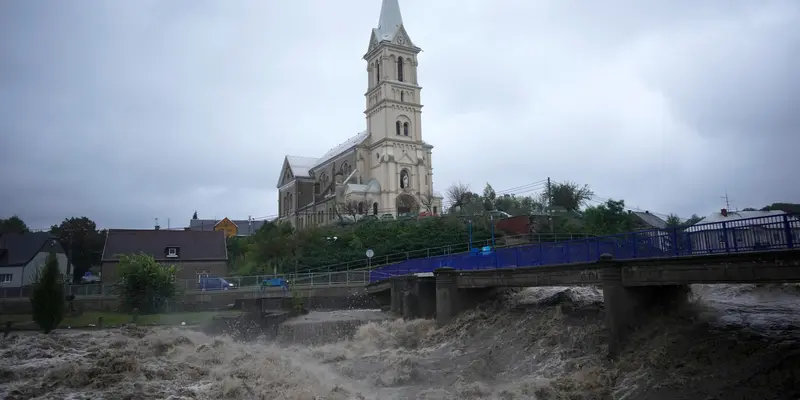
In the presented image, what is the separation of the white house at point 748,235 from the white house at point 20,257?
5172 centimetres

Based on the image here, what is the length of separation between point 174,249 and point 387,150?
33.7 meters

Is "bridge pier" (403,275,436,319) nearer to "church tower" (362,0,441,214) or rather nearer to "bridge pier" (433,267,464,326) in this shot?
"bridge pier" (433,267,464,326)

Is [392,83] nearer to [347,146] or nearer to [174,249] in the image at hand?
[347,146]

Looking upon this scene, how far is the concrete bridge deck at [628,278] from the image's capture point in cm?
1534

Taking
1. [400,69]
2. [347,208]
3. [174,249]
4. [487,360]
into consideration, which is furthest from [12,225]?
[487,360]

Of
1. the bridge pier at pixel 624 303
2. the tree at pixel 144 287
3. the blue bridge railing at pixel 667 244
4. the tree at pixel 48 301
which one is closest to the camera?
the blue bridge railing at pixel 667 244

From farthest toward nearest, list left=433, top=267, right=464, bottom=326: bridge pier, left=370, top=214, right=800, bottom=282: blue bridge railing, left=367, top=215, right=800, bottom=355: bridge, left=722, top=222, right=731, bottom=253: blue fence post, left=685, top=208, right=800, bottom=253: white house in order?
left=433, top=267, right=464, bottom=326: bridge pier, left=722, top=222, right=731, bottom=253: blue fence post, left=367, top=215, right=800, bottom=355: bridge, left=370, top=214, right=800, bottom=282: blue bridge railing, left=685, top=208, right=800, bottom=253: white house

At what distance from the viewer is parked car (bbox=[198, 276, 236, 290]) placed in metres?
45.1

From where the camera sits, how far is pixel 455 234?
184ft

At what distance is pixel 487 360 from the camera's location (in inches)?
832

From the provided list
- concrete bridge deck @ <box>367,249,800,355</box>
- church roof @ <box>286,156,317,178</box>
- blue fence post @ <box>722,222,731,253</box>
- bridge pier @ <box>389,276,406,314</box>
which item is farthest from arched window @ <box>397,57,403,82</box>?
blue fence post @ <box>722,222,731,253</box>

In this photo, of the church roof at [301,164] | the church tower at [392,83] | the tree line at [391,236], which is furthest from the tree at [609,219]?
the church roof at [301,164]

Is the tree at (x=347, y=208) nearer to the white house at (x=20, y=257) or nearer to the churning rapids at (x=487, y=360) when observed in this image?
the white house at (x=20, y=257)

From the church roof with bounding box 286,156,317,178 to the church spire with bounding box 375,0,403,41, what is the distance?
2911cm
